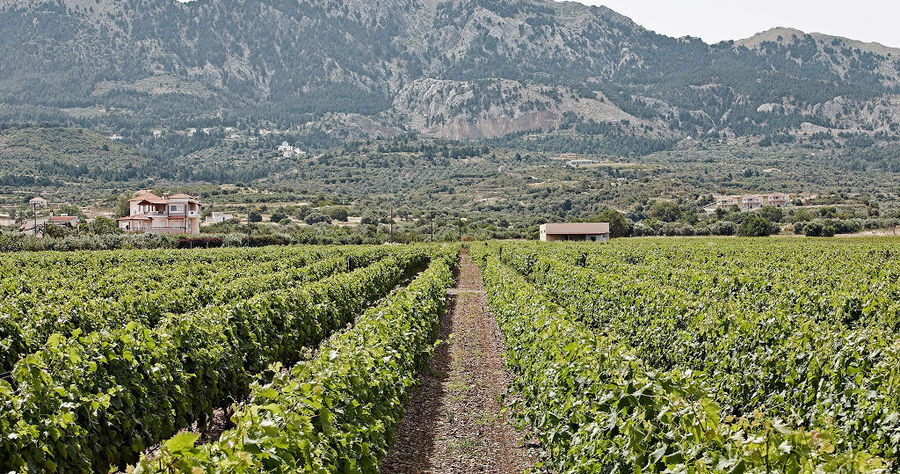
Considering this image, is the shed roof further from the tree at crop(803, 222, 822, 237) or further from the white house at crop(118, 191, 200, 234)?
the white house at crop(118, 191, 200, 234)

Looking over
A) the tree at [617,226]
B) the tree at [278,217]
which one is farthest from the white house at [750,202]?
the tree at [278,217]

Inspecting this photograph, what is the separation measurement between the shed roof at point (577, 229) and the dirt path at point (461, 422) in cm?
5761

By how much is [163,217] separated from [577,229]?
4495cm

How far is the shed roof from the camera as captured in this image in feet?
243

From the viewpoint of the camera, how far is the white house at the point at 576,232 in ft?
244

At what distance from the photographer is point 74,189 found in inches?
5586

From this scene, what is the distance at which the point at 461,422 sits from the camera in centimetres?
1077

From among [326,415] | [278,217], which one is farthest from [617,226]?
[326,415]

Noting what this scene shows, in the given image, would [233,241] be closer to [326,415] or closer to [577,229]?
[577,229]

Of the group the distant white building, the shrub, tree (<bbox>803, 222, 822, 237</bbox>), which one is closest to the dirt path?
the shrub

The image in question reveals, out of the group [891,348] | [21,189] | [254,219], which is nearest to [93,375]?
[891,348]

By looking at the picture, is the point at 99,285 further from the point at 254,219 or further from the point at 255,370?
the point at 254,219

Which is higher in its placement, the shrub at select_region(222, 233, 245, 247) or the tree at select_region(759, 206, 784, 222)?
the tree at select_region(759, 206, 784, 222)

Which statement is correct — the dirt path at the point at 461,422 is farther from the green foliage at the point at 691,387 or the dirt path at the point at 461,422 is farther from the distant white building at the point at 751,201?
the distant white building at the point at 751,201
